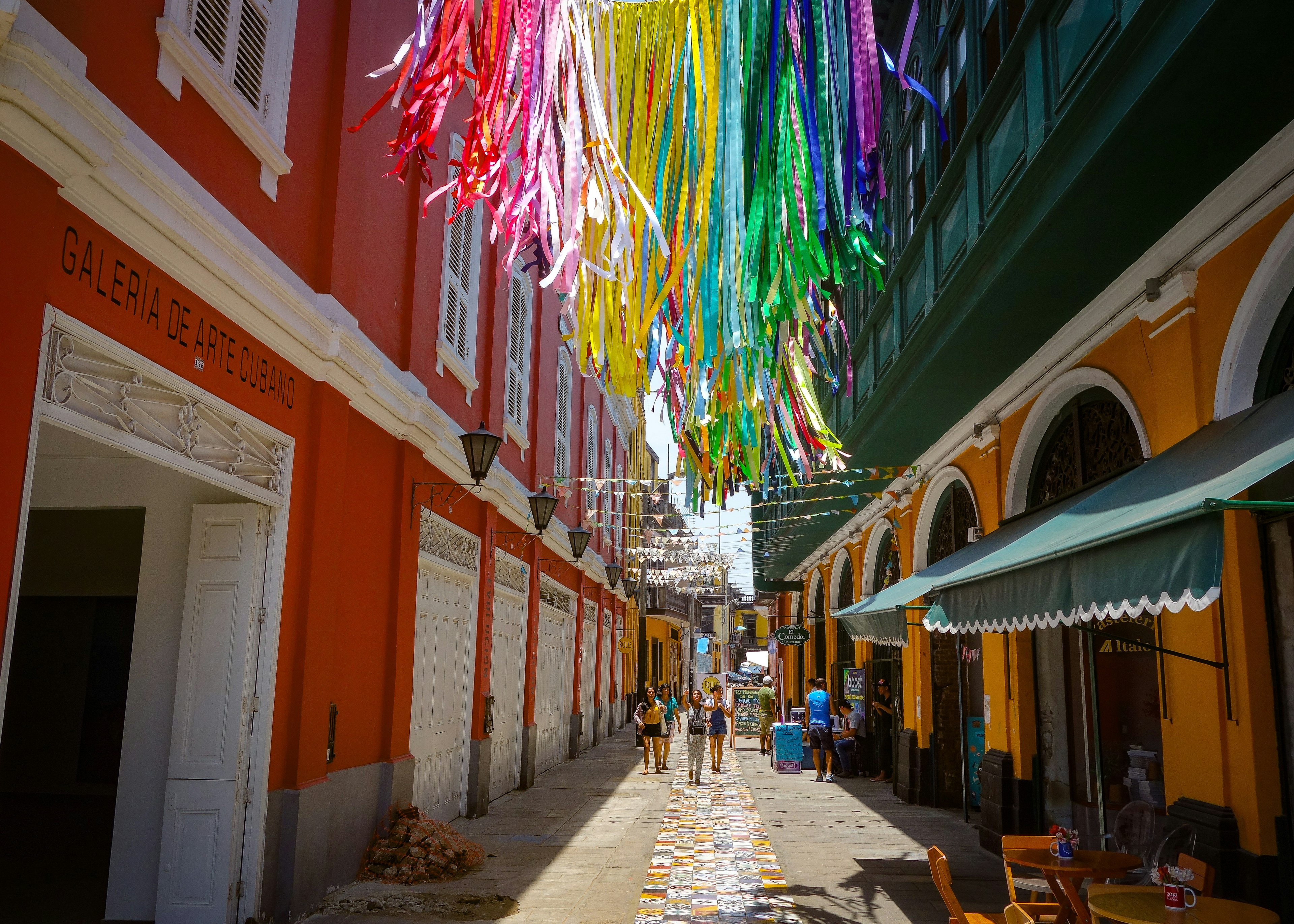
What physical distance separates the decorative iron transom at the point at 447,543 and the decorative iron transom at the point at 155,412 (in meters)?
3.37

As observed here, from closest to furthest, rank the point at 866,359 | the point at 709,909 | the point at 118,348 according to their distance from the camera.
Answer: the point at 118,348 → the point at 709,909 → the point at 866,359

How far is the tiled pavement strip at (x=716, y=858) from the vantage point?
7.44 m

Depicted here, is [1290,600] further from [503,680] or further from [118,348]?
[503,680]

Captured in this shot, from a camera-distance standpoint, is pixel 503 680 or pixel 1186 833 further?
pixel 503 680

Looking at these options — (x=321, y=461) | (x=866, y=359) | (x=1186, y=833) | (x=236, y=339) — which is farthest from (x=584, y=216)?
(x=866, y=359)

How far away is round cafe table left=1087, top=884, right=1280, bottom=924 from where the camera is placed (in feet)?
15.2

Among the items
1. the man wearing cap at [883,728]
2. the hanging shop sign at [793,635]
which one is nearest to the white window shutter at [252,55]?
the man wearing cap at [883,728]

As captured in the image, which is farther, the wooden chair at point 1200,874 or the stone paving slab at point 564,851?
the stone paving slab at point 564,851

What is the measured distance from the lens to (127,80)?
5.05 m

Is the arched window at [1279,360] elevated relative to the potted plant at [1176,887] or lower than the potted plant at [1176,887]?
elevated

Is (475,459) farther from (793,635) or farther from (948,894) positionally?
(793,635)

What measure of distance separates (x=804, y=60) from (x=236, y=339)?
4221mm

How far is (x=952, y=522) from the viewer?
12531 millimetres

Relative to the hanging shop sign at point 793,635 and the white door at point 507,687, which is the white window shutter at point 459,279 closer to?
the white door at point 507,687
